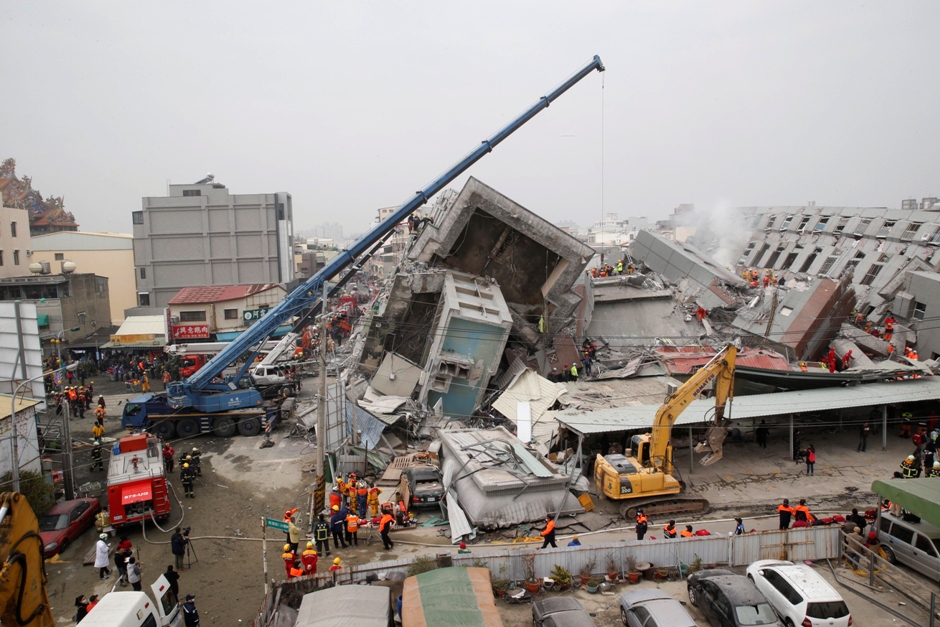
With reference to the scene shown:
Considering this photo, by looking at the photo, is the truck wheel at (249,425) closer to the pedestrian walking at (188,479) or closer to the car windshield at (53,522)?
the pedestrian walking at (188,479)

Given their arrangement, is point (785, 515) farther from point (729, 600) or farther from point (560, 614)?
point (560, 614)

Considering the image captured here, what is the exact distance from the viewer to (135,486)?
15688mm

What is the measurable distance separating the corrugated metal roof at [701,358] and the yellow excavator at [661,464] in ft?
23.4

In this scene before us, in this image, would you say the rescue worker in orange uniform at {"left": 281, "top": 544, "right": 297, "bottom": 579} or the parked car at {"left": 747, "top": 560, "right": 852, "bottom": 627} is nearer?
the parked car at {"left": 747, "top": 560, "right": 852, "bottom": 627}

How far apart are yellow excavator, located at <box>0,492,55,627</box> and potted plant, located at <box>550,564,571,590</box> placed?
8514 mm

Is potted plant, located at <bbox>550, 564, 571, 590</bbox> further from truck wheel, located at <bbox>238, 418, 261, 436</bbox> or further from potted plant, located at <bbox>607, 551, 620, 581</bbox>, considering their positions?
truck wheel, located at <bbox>238, 418, 261, 436</bbox>

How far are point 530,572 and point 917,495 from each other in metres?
7.80

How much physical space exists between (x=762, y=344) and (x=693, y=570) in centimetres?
1884

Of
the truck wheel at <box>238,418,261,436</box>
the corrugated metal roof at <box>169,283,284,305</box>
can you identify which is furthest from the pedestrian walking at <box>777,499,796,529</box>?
the corrugated metal roof at <box>169,283,284,305</box>

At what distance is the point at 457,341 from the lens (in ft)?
78.8

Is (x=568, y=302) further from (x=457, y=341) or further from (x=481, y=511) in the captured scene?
(x=481, y=511)

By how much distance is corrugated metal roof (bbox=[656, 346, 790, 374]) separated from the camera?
23.8m


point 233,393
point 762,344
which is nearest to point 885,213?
point 762,344

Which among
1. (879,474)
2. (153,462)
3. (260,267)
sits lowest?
(879,474)
